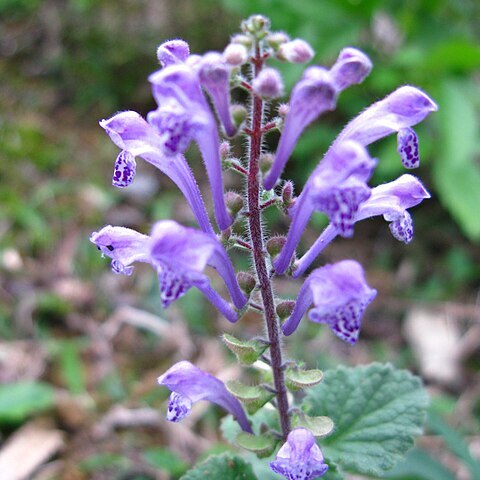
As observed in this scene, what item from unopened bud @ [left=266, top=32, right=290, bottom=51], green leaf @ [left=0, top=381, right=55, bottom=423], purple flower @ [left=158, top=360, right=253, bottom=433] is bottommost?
green leaf @ [left=0, top=381, right=55, bottom=423]

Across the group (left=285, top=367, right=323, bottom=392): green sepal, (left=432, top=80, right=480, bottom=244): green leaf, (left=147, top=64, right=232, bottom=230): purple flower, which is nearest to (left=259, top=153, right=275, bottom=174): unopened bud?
(left=147, top=64, right=232, bottom=230): purple flower

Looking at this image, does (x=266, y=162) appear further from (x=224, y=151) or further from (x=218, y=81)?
(x=218, y=81)

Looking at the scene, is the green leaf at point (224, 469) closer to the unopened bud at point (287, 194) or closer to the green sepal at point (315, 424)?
the green sepal at point (315, 424)

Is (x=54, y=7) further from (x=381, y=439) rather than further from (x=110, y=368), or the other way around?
(x=381, y=439)

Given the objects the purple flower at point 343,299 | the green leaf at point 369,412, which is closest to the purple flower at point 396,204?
the purple flower at point 343,299

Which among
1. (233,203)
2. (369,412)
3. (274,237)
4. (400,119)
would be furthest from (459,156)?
(233,203)

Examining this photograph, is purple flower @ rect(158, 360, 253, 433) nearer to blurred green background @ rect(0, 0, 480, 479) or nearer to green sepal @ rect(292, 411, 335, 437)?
green sepal @ rect(292, 411, 335, 437)

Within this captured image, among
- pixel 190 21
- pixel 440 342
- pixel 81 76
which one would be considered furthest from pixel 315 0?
pixel 440 342
